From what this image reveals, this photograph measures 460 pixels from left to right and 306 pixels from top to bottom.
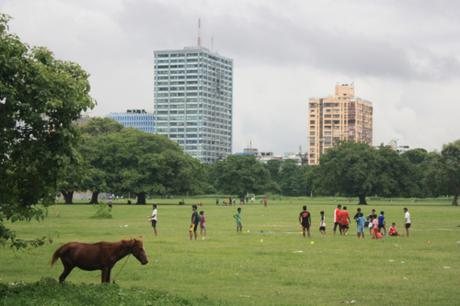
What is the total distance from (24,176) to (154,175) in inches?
3341

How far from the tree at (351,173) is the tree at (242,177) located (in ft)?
48.5

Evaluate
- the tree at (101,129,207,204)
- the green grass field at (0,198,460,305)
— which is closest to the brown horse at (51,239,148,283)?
the green grass field at (0,198,460,305)

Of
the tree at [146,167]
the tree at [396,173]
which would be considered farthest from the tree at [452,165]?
the tree at [146,167]

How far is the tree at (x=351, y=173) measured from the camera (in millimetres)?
105125

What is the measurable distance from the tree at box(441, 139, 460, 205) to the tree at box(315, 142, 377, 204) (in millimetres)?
10210

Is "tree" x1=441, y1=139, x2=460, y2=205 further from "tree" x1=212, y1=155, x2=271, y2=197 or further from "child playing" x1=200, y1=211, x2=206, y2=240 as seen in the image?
"child playing" x1=200, y1=211, x2=206, y2=240

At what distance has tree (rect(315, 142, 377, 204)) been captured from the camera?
10512 cm

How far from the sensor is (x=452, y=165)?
10069cm

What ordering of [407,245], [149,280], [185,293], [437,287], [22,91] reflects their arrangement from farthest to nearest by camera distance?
1. [407,245]
2. [149,280]
3. [437,287]
4. [185,293]
5. [22,91]

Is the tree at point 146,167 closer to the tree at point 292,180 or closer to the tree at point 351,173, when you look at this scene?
the tree at point 351,173

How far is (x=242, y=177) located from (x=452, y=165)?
37.1 metres

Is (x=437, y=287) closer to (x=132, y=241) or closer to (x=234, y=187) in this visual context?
(x=132, y=241)

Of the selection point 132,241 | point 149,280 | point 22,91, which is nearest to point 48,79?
point 22,91

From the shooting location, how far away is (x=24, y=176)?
16.1m
